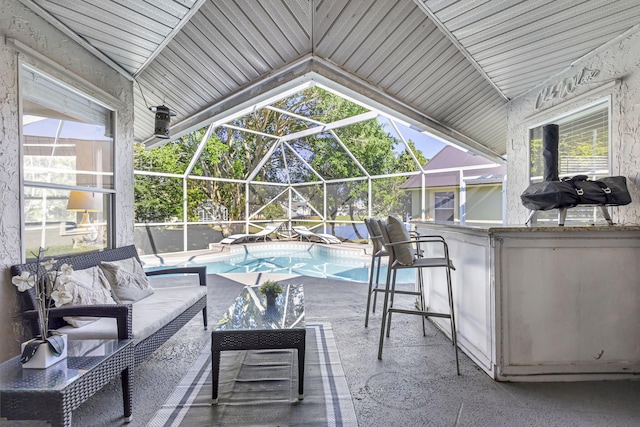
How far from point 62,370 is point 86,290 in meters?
0.93

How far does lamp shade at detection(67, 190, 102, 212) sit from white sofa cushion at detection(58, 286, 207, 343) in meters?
1.10

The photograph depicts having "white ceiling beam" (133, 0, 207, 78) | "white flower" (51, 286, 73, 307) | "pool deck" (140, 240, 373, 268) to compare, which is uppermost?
"white ceiling beam" (133, 0, 207, 78)

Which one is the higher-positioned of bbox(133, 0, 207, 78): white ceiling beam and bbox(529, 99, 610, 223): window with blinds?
bbox(133, 0, 207, 78): white ceiling beam

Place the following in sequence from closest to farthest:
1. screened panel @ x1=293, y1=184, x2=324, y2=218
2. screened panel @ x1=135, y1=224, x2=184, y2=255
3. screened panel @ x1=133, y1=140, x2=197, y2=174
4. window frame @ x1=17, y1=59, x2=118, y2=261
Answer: window frame @ x1=17, y1=59, x2=118, y2=261 → screened panel @ x1=135, y1=224, x2=184, y2=255 → screened panel @ x1=133, y1=140, x2=197, y2=174 → screened panel @ x1=293, y1=184, x2=324, y2=218

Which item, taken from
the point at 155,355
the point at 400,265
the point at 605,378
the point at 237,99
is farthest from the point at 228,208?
the point at 605,378

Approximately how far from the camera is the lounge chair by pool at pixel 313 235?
37.9 ft

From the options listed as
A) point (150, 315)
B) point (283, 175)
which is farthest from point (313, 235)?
point (150, 315)

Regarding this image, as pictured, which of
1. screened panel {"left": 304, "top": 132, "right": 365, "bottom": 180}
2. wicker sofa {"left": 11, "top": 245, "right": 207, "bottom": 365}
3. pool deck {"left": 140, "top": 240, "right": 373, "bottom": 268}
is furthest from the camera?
screened panel {"left": 304, "top": 132, "right": 365, "bottom": 180}

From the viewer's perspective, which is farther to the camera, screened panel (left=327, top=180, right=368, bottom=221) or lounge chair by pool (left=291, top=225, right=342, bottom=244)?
lounge chair by pool (left=291, top=225, right=342, bottom=244)

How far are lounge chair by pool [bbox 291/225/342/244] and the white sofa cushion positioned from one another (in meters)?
8.06

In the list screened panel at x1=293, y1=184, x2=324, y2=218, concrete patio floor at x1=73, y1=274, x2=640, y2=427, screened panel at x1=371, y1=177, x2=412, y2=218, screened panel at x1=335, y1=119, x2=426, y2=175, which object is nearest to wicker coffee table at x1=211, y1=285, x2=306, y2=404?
concrete patio floor at x1=73, y1=274, x2=640, y2=427

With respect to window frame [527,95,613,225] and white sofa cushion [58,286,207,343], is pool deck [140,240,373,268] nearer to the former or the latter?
white sofa cushion [58,286,207,343]

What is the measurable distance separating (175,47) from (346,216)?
342 inches

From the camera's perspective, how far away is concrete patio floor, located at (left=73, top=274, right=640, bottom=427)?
205cm
